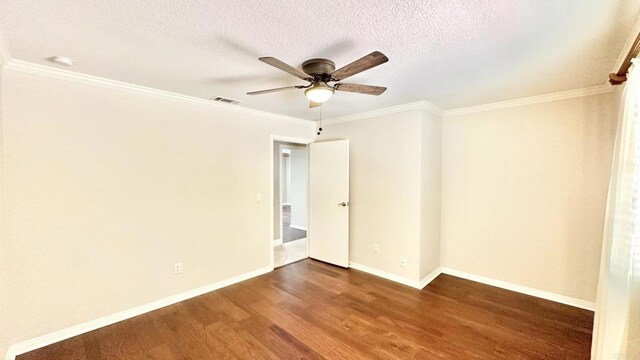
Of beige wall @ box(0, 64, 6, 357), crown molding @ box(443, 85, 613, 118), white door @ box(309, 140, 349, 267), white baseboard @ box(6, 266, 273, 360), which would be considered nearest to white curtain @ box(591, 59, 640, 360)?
crown molding @ box(443, 85, 613, 118)

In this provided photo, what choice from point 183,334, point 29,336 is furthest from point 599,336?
point 29,336

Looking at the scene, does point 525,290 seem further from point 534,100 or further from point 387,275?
point 534,100

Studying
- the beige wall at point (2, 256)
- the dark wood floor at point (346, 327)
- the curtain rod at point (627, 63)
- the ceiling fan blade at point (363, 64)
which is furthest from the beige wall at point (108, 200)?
the curtain rod at point (627, 63)

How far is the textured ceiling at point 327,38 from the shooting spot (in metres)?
1.45

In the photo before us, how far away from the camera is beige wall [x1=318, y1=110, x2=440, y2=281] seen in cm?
343

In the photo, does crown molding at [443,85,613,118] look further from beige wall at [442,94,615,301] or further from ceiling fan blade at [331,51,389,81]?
ceiling fan blade at [331,51,389,81]

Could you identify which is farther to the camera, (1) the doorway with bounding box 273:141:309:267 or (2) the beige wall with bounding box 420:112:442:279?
(1) the doorway with bounding box 273:141:309:267

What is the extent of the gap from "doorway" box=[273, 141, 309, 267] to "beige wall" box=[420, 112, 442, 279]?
2009mm

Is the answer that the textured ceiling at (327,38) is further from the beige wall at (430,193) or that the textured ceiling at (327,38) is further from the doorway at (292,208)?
the doorway at (292,208)

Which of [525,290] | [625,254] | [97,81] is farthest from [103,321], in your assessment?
[525,290]

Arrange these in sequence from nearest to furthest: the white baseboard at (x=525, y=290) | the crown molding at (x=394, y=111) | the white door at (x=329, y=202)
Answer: the white baseboard at (x=525, y=290) < the crown molding at (x=394, y=111) < the white door at (x=329, y=202)

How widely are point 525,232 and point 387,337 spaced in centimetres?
225

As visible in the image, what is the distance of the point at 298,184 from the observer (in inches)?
289

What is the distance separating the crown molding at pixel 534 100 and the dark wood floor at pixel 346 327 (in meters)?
2.35
